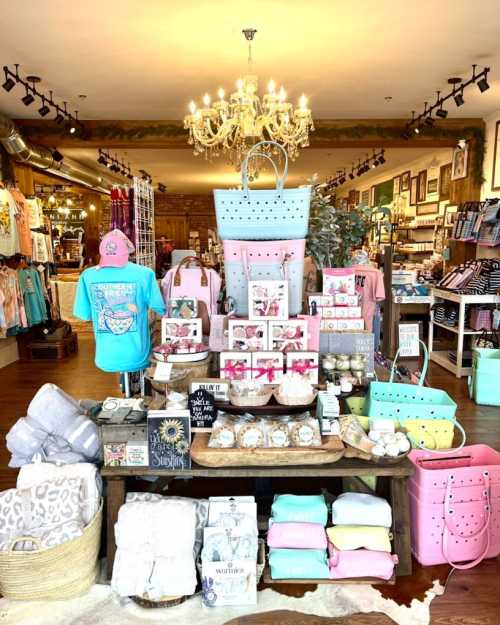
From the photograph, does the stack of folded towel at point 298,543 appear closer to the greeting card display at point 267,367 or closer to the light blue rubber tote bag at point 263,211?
the greeting card display at point 267,367

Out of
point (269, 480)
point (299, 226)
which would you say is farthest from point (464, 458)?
point (299, 226)

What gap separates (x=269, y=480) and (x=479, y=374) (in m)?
2.82

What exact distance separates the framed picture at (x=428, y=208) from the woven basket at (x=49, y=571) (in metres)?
8.27

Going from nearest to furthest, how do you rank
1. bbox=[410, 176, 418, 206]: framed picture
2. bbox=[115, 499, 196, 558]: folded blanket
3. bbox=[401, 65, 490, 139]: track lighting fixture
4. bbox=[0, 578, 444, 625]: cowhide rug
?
1. bbox=[0, 578, 444, 625]: cowhide rug
2. bbox=[115, 499, 196, 558]: folded blanket
3. bbox=[401, 65, 490, 139]: track lighting fixture
4. bbox=[410, 176, 418, 206]: framed picture

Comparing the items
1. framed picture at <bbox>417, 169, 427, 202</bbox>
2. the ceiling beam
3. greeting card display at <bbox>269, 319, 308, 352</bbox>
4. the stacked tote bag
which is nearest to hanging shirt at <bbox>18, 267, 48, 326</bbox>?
the ceiling beam

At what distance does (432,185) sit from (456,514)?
8000 millimetres

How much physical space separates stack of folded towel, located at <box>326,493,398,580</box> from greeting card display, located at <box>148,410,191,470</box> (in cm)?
70

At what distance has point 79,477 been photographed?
2.21 metres

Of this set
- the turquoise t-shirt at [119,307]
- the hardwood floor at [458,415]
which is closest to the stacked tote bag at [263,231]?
the turquoise t-shirt at [119,307]

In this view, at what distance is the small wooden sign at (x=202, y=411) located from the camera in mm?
2262

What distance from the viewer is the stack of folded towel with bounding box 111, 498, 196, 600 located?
2.02 meters

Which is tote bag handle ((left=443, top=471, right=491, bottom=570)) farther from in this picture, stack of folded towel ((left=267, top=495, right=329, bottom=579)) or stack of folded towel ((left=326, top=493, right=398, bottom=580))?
stack of folded towel ((left=267, top=495, right=329, bottom=579))

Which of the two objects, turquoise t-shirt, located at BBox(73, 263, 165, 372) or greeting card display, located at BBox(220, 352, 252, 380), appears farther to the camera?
turquoise t-shirt, located at BBox(73, 263, 165, 372)

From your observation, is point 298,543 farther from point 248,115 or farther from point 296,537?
point 248,115
